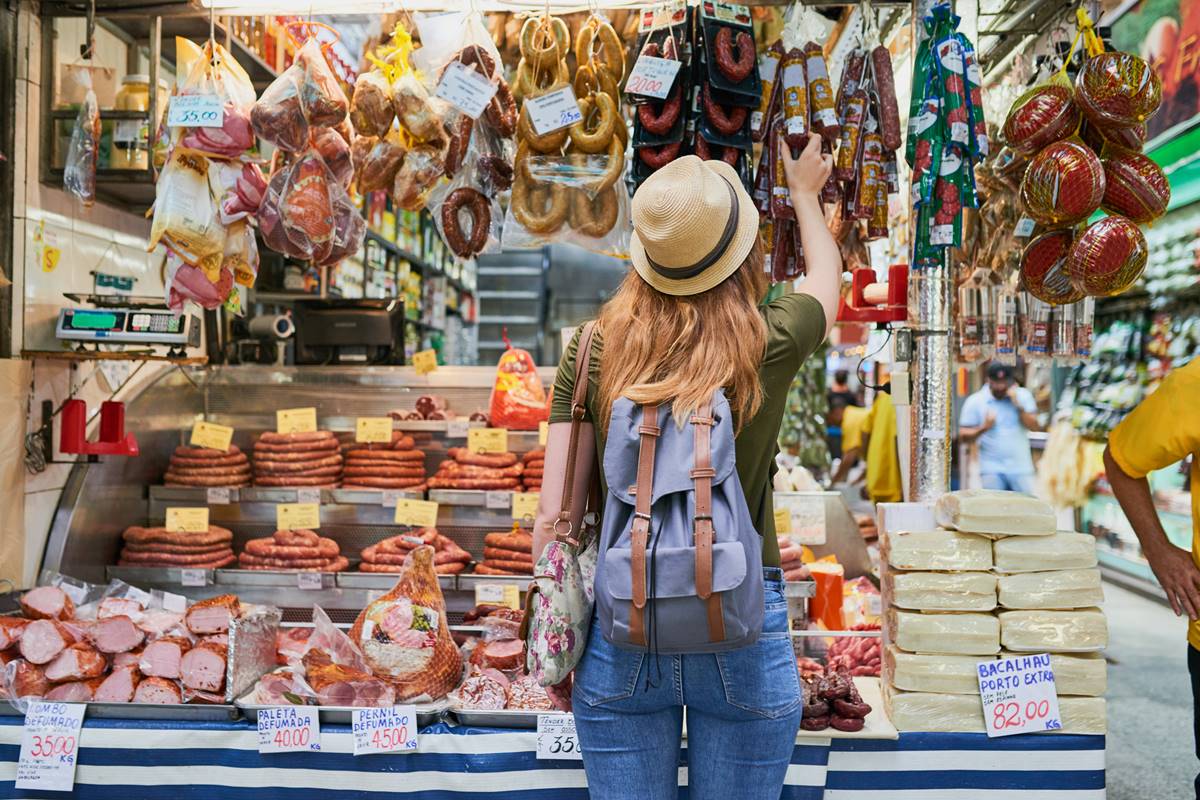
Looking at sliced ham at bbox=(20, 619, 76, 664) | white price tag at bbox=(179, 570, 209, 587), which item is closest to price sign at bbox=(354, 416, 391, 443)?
white price tag at bbox=(179, 570, 209, 587)

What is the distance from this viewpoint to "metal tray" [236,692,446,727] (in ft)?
8.98

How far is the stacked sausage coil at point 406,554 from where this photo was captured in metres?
3.94

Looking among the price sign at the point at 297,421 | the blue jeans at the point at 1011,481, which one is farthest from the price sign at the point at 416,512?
the blue jeans at the point at 1011,481

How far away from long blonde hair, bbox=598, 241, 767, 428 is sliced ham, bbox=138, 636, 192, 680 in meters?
1.73

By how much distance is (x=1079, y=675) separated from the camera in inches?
104

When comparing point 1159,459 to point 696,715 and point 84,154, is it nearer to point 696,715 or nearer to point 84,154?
point 696,715

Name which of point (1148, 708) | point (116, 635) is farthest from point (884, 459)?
point (116, 635)

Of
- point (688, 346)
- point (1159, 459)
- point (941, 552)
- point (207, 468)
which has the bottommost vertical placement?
point (941, 552)

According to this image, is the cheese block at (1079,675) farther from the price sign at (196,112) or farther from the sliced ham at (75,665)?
the price sign at (196,112)

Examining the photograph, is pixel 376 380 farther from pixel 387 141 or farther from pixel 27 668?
pixel 27 668

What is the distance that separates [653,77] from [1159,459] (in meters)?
1.80

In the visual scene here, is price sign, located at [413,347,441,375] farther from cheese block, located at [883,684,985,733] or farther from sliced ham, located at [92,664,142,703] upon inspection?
cheese block, located at [883,684,985,733]

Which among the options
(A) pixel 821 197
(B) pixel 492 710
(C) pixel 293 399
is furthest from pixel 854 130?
(C) pixel 293 399

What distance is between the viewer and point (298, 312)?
4863mm
